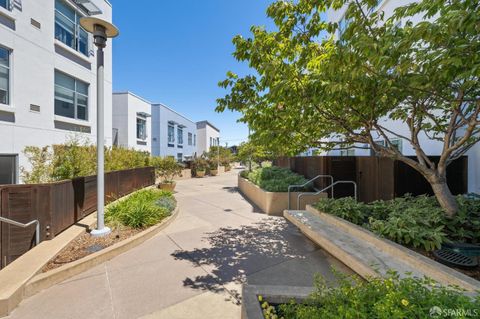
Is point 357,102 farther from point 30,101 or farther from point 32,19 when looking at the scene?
point 32,19

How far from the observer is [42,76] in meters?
8.49

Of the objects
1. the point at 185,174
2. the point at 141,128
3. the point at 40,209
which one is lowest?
the point at 185,174

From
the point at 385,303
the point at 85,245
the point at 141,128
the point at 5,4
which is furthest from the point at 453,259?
the point at 141,128

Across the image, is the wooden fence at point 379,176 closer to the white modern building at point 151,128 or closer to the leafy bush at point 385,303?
the leafy bush at point 385,303

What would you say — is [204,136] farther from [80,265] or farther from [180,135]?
[80,265]

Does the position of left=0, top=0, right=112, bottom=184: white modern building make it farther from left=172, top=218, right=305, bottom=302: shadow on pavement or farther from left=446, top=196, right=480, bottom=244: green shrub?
left=446, top=196, right=480, bottom=244: green shrub

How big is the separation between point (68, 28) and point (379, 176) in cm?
1385

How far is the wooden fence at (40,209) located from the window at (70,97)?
5.46 meters

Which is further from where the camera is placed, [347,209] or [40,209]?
[347,209]

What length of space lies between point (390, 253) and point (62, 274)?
5.18 meters

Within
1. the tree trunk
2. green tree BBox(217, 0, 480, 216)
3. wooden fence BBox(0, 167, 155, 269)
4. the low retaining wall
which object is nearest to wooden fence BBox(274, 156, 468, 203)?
green tree BBox(217, 0, 480, 216)

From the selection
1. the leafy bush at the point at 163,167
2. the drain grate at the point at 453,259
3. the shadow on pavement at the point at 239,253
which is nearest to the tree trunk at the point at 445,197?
the drain grate at the point at 453,259

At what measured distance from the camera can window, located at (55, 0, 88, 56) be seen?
948 centimetres

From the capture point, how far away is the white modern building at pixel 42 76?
7352mm
